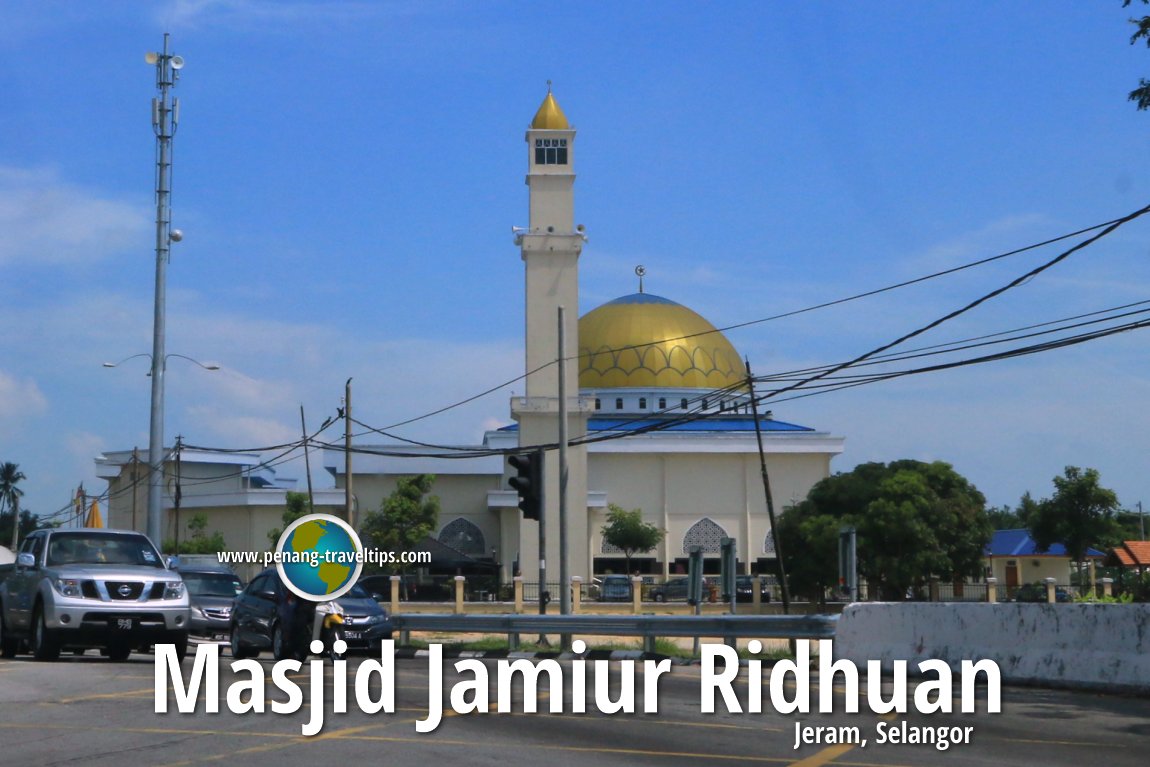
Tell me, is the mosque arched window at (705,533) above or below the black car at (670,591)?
above

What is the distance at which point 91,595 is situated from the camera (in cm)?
1775

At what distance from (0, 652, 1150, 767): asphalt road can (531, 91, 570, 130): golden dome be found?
173 feet

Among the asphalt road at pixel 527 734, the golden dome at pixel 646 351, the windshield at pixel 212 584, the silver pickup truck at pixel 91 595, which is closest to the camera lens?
the asphalt road at pixel 527 734

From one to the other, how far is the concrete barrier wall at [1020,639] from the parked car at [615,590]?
4199cm

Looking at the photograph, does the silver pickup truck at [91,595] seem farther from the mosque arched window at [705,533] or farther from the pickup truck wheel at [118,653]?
the mosque arched window at [705,533]

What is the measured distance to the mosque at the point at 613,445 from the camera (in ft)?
207

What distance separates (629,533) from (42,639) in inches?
2250

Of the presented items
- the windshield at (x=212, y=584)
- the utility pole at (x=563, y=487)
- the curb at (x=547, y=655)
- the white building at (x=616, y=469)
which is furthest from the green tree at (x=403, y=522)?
the curb at (x=547, y=655)

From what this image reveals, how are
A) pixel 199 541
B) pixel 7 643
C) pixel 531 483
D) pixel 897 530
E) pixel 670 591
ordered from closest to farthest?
pixel 7 643, pixel 531 483, pixel 897 530, pixel 670 591, pixel 199 541

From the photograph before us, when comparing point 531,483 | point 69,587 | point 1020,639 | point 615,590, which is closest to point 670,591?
point 615,590

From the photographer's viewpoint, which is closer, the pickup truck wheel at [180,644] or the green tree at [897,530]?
the pickup truck wheel at [180,644]

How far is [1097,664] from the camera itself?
47.7ft

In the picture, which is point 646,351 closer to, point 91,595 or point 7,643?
point 7,643

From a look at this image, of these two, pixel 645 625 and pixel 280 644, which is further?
pixel 645 625
